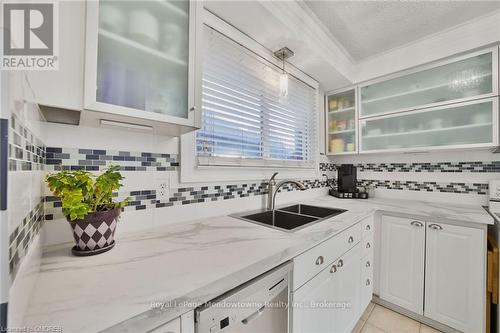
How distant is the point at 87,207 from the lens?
2.22 feet

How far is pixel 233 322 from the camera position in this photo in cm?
63

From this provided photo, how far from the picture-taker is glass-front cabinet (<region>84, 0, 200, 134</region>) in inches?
26.2

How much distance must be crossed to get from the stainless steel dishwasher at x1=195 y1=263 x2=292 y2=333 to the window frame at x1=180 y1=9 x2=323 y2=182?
689 mm

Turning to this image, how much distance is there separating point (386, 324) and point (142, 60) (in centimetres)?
233

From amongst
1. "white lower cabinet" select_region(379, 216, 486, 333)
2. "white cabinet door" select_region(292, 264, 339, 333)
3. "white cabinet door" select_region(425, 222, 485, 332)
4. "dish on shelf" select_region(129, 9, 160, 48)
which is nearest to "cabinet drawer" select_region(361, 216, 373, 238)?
"white lower cabinet" select_region(379, 216, 486, 333)

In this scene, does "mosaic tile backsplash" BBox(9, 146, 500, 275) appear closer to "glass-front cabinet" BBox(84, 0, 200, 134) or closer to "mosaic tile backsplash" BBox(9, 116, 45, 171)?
"mosaic tile backsplash" BBox(9, 116, 45, 171)

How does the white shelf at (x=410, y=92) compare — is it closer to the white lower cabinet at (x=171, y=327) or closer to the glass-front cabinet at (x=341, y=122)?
the glass-front cabinet at (x=341, y=122)

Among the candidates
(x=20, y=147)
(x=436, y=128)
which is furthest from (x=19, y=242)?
(x=436, y=128)

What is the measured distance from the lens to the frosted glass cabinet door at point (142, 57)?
68 cm

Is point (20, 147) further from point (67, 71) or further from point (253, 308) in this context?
point (253, 308)

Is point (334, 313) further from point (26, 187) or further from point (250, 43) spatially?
point (250, 43)

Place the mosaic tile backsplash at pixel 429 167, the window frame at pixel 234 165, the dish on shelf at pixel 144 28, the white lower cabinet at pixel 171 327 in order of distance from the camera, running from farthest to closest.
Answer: the mosaic tile backsplash at pixel 429 167, the window frame at pixel 234 165, the dish on shelf at pixel 144 28, the white lower cabinet at pixel 171 327

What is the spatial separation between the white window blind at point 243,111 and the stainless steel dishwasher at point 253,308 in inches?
29.9

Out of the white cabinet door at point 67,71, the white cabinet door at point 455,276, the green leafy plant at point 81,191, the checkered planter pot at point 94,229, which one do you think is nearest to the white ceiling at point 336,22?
the white cabinet door at point 67,71
